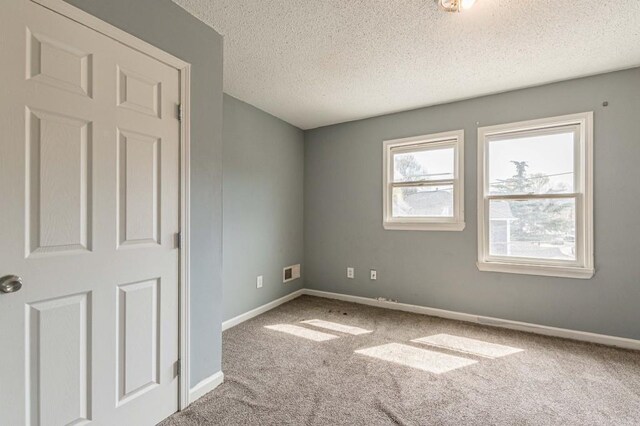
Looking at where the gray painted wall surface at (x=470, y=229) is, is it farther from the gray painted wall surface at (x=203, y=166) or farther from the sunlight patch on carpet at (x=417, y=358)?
the gray painted wall surface at (x=203, y=166)

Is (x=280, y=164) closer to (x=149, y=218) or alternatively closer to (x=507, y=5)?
(x=149, y=218)

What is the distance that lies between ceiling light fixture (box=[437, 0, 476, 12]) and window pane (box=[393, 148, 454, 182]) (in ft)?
5.76

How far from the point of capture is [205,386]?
1.86m

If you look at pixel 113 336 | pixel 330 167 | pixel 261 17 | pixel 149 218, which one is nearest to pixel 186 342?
pixel 113 336

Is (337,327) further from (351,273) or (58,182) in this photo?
(58,182)

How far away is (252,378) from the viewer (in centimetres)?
204

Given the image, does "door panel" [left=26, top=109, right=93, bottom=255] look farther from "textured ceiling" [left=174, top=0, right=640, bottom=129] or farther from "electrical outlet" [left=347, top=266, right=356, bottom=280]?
"electrical outlet" [left=347, top=266, right=356, bottom=280]

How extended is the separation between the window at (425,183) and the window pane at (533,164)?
355mm

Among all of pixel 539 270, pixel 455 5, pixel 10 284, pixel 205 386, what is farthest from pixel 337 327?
pixel 455 5

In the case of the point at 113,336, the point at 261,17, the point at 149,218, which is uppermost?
the point at 261,17

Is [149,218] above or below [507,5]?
below

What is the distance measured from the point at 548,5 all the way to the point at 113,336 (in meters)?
3.11

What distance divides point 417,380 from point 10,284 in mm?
2321

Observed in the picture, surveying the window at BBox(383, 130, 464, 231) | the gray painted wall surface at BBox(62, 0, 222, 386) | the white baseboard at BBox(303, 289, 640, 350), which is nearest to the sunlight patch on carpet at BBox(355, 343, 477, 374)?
the white baseboard at BBox(303, 289, 640, 350)
